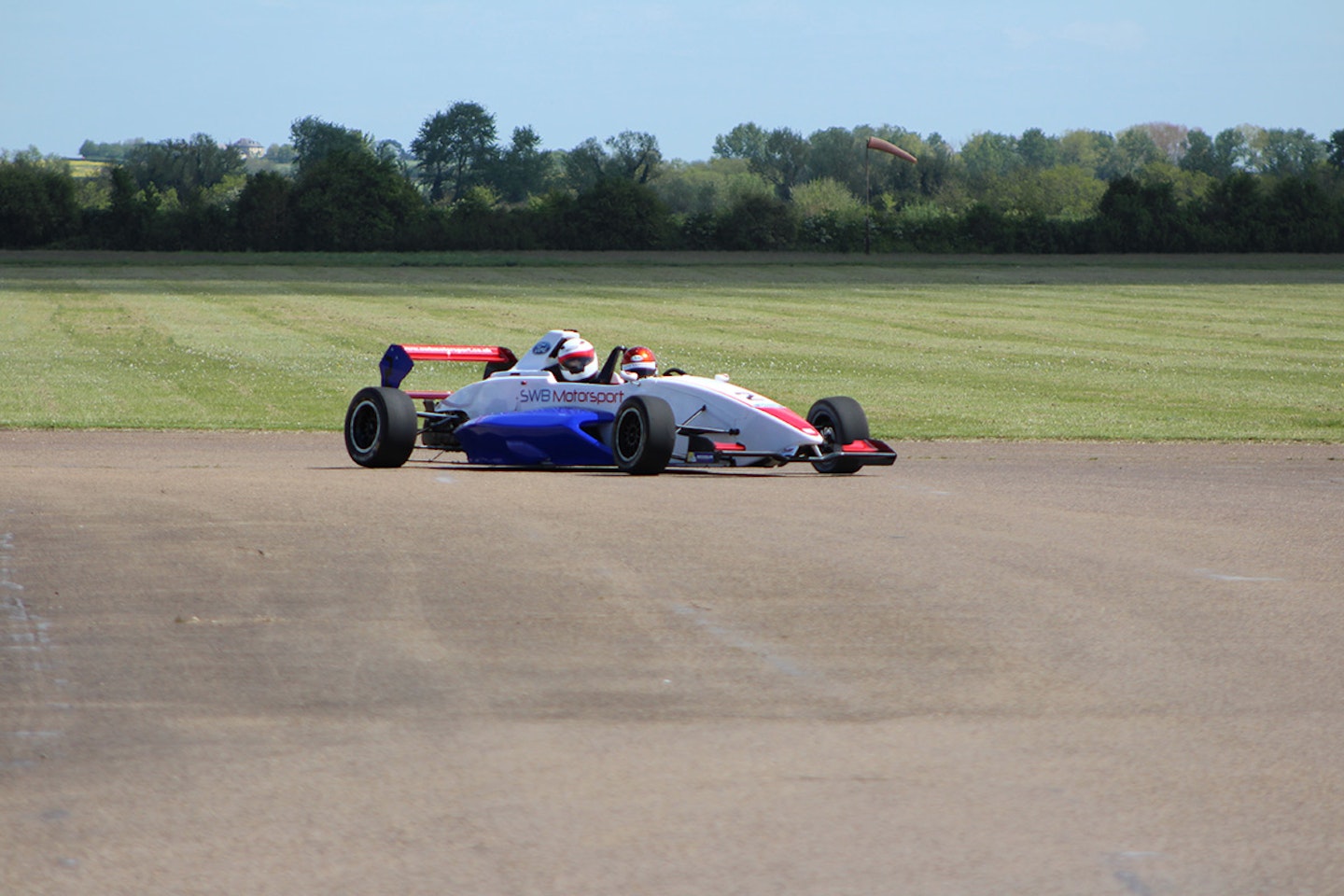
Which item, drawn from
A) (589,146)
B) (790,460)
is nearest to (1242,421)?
(790,460)

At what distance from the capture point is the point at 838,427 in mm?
15094

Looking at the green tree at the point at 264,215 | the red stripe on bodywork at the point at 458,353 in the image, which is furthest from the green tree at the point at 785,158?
the red stripe on bodywork at the point at 458,353

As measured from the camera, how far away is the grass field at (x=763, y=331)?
24.2 m

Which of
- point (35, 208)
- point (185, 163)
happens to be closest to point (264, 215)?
point (35, 208)

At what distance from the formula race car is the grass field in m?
5.62

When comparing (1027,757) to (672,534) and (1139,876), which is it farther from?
(672,534)

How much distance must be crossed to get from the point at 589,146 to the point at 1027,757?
133 metres

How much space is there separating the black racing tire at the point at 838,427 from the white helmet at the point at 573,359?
240 centimetres

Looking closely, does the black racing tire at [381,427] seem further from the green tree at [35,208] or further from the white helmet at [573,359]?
the green tree at [35,208]

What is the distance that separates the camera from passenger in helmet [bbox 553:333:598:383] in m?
16.5

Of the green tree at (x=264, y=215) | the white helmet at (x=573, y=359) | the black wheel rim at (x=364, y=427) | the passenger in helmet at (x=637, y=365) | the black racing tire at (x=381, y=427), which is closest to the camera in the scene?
the black racing tire at (x=381, y=427)

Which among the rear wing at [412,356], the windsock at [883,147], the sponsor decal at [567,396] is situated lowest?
the sponsor decal at [567,396]

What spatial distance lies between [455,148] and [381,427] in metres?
130

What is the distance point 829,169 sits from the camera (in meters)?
142
